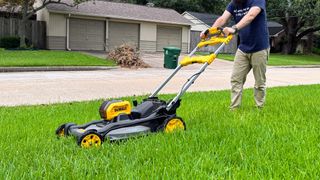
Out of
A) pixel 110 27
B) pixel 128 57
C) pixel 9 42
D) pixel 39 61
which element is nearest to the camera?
pixel 39 61

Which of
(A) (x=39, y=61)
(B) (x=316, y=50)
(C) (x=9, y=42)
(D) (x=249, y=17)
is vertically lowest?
(A) (x=39, y=61)

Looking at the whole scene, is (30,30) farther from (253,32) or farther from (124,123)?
(124,123)

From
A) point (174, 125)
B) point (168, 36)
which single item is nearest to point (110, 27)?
point (168, 36)

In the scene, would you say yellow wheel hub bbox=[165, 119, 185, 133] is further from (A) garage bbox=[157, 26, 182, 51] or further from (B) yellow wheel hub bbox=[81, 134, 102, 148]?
(A) garage bbox=[157, 26, 182, 51]

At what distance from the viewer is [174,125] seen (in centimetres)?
482

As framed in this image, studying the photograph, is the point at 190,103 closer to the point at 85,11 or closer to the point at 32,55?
the point at 32,55

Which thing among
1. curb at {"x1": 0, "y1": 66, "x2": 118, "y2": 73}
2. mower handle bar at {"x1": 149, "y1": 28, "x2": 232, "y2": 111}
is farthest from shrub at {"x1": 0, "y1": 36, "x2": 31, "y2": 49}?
mower handle bar at {"x1": 149, "y1": 28, "x2": 232, "y2": 111}

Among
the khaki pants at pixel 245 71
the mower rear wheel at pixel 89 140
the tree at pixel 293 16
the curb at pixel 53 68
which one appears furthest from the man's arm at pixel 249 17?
the tree at pixel 293 16

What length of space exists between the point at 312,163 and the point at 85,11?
27530 millimetres

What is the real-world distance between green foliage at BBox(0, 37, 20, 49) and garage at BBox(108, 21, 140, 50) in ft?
24.6

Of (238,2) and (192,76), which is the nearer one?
(192,76)

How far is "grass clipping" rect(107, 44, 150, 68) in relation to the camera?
20.8m

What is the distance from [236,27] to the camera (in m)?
5.65

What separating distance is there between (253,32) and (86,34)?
25.3 meters
